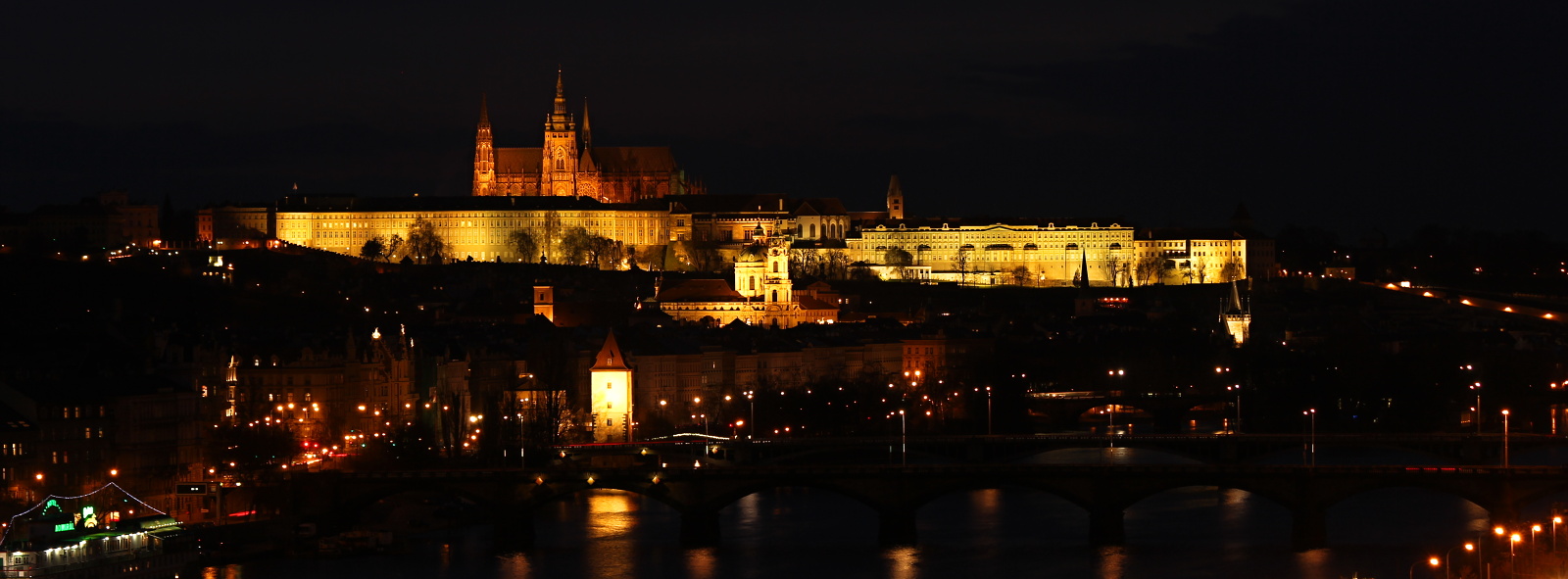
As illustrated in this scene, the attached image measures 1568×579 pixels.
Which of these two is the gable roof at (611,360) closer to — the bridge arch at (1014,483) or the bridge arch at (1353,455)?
the bridge arch at (1353,455)

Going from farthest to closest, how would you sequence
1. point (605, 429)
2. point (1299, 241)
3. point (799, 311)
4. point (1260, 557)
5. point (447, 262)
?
point (1299, 241)
point (447, 262)
point (799, 311)
point (605, 429)
point (1260, 557)

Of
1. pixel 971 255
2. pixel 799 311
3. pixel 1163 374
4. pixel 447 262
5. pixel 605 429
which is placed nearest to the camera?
pixel 605 429

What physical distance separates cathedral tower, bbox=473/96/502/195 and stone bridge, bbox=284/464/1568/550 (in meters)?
110

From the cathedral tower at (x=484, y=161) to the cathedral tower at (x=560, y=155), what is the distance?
282 centimetres

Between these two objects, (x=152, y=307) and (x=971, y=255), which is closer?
(x=152, y=307)

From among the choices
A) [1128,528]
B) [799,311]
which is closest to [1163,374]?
[799,311]

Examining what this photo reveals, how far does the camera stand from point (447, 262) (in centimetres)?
14300

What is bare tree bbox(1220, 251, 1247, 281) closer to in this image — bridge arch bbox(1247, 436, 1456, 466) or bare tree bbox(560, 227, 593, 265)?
bare tree bbox(560, 227, 593, 265)

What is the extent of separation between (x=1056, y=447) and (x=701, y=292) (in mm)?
57690

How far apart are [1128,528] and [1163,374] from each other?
41770 millimetres

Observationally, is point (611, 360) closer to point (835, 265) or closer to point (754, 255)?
point (754, 255)

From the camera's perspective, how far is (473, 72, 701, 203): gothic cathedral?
16175cm

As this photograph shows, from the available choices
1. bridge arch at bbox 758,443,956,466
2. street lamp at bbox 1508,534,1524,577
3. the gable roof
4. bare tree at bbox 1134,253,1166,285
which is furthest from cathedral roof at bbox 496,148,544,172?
street lamp at bbox 1508,534,1524,577

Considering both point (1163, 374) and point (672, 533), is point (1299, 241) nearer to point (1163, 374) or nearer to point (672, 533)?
point (1163, 374)
